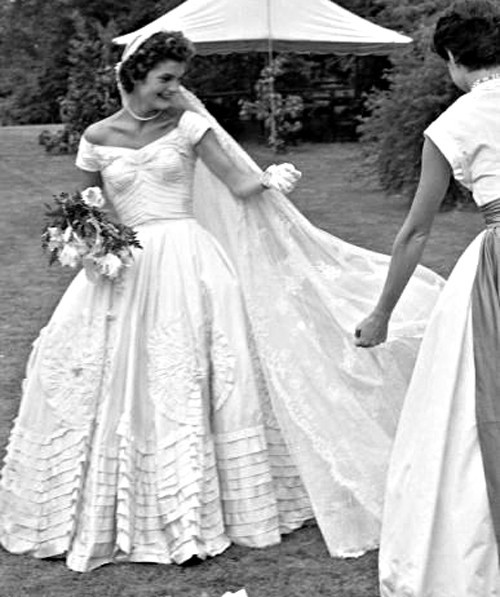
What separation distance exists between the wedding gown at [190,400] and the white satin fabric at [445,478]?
2.80 feet

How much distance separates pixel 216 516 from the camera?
4.79 m

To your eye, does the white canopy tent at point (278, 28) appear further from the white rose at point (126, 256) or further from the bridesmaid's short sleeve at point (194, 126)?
the white rose at point (126, 256)

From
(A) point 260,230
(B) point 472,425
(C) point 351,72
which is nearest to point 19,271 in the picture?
(A) point 260,230

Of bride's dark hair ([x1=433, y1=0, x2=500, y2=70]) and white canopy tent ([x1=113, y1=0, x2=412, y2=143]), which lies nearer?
bride's dark hair ([x1=433, y1=0, x2=500, y2=70])

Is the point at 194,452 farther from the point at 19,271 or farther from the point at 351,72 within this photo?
the point at 351,72

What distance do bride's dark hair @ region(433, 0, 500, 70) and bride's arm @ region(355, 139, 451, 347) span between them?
29 cm

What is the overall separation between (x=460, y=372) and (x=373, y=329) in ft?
1.35

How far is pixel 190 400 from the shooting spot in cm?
475

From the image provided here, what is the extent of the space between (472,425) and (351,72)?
27176 millimetres

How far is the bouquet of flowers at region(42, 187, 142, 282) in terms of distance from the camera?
188 inches

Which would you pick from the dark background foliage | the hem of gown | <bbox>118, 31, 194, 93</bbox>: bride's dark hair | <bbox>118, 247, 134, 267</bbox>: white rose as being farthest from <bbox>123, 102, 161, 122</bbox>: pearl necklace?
the dark background foliage

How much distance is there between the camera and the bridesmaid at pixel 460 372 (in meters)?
3.75

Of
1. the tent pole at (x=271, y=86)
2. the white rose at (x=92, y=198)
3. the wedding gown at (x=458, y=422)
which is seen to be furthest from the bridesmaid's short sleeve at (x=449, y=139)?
the tent pole at (x=271, y=86)

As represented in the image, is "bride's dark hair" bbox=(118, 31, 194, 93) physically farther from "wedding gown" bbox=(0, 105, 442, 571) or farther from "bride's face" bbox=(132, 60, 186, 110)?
"wedding gown" bbox=(0, 105, 442, 571)
